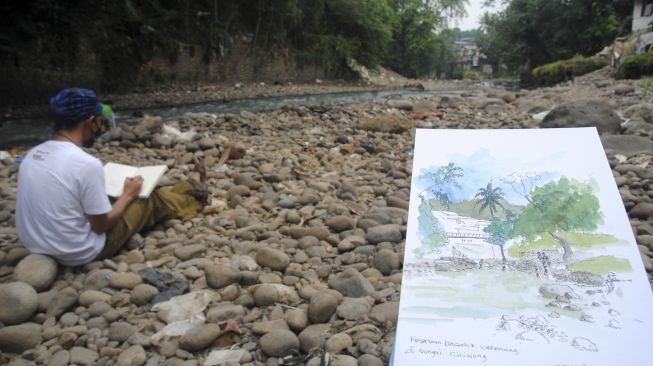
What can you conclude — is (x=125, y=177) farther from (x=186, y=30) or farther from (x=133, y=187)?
(x=186, y=30)

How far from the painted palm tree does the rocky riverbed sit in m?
0.80

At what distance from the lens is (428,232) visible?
1.70 meters

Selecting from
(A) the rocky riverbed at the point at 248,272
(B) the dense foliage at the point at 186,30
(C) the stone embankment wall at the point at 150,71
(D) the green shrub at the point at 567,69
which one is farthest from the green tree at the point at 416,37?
(A) the rocky riverbed at the point at 248,272

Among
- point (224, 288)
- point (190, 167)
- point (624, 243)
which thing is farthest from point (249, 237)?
point (624, 243)

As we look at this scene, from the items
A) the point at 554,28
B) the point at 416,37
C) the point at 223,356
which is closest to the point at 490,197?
the point at 223,356

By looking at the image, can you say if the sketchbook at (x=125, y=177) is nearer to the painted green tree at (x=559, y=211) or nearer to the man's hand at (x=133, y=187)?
the man's hand at (x=133, y=187)

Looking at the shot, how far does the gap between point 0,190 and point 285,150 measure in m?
2.98

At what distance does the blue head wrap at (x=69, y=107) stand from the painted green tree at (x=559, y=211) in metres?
2.50

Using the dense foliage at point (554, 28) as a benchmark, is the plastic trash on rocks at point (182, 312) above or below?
below

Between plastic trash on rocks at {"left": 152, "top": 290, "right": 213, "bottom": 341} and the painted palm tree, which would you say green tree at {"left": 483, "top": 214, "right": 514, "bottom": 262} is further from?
plastic trash on rocks at {"left": 152, "top": 290, "right": 213, "bottom": 341}

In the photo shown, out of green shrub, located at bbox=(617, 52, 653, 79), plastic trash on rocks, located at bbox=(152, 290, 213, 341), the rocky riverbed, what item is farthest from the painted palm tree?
green shrub, located at bbox=(617, 52, 653, 79)

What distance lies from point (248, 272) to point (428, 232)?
1479 millimetres

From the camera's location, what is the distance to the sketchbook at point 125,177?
3363 millimetres

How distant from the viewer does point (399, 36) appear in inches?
1645
